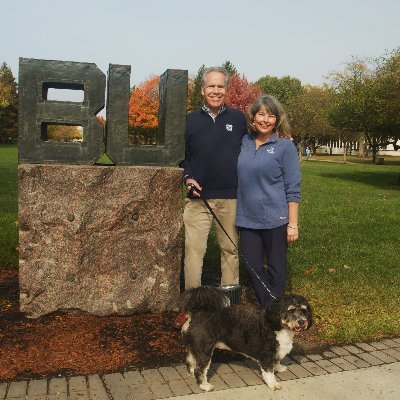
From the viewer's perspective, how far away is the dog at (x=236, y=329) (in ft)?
11.7

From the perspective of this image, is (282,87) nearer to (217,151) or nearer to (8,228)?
(8,228)

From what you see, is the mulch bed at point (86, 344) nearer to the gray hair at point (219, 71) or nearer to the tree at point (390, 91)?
the gray hair at point (219, 71)

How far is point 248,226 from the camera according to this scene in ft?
14.3

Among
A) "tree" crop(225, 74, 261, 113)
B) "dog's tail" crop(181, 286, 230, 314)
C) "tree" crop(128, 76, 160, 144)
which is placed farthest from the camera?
"tree" crop(225, 74, 261, 113)

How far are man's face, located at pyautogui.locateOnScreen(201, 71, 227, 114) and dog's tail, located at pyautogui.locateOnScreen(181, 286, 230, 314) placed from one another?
173 cm

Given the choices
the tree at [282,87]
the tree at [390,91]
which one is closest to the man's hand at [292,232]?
the tree at [390,91]

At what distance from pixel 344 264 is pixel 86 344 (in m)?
4.25

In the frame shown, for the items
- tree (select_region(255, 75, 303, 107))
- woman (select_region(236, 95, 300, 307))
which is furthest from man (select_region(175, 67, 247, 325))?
tree (select_region(255, 75, 303, 107))

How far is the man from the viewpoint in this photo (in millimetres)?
4500

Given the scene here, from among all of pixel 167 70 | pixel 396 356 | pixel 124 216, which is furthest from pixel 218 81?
pixel 396 356

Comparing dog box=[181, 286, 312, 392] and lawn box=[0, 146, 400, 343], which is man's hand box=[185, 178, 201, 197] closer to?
dog box=[181, 286, 312, 392]

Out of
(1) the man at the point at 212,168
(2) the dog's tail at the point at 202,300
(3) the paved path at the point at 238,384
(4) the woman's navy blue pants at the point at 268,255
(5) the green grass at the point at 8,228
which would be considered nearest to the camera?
(3) the paved path at the point at 238,384

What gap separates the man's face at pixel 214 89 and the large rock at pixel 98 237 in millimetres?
790

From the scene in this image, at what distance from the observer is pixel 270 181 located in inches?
168
